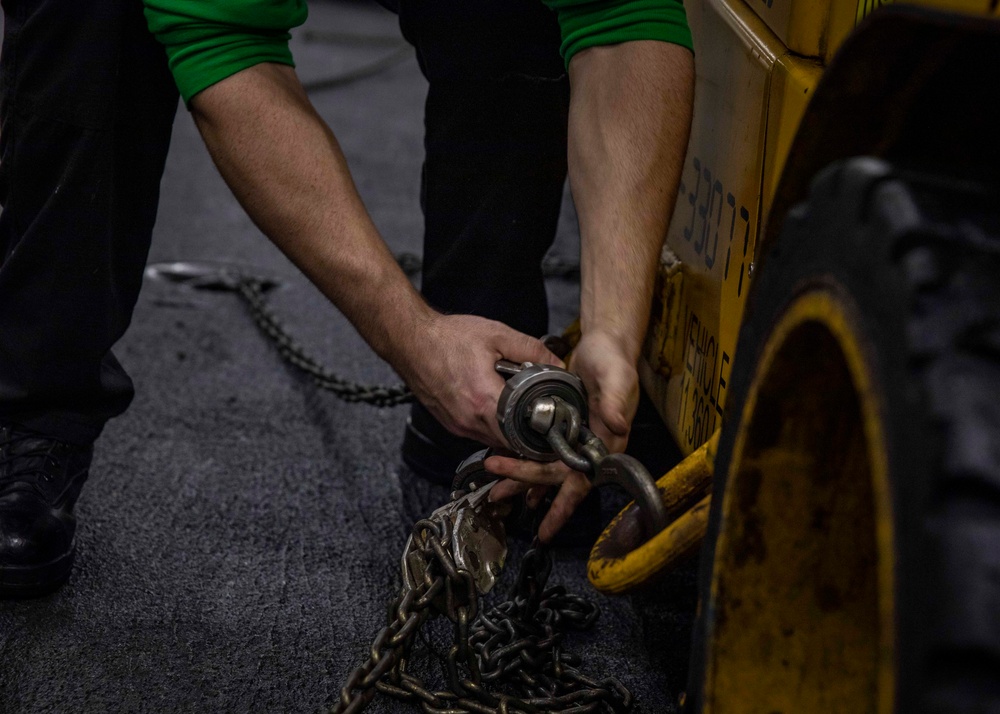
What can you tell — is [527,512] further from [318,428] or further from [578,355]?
[318,428]

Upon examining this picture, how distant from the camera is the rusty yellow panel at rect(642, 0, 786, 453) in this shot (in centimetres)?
142

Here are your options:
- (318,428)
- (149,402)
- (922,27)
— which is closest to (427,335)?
(922,27)

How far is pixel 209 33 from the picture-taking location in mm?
1531

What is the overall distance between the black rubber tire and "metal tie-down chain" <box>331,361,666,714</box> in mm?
490

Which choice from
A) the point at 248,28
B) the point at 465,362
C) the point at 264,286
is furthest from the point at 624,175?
the point at 264,286

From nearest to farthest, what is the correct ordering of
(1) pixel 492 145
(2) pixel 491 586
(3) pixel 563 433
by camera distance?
(3) pixel 563 433 < (2) pixel 491 586 < (1) pixel 492 145

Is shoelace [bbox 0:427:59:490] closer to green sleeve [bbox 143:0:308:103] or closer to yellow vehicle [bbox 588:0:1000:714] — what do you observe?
green sleeve [bbox 143:0:308:103]

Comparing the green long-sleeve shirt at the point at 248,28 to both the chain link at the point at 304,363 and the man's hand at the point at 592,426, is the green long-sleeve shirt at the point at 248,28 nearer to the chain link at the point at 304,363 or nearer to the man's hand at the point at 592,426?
the man's hand at the point at 592,426

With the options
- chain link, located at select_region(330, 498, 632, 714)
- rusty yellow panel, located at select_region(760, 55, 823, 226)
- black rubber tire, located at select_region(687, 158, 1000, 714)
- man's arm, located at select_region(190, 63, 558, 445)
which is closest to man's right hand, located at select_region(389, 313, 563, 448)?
man's arm, located at select_region(190, 63, 558, 445)

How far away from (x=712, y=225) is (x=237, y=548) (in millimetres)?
981

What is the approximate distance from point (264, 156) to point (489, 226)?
498mm

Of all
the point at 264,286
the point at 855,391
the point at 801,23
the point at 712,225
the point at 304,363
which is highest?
the point at 801,23

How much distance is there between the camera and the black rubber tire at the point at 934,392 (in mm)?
631

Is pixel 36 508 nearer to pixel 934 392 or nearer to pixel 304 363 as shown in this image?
pixel 304 363
